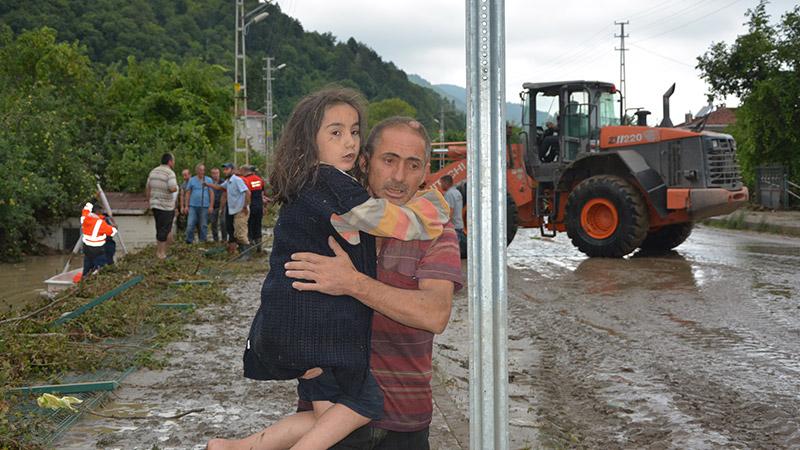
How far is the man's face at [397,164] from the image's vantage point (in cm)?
269

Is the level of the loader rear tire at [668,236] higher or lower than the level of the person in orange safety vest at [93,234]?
lower

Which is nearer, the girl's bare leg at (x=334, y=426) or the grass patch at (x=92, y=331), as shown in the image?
the girl's bare leg at (x=334, y=426)

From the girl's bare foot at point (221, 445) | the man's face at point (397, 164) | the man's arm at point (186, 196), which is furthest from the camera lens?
the man's arm at point (186, 196)

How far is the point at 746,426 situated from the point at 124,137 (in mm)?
28190

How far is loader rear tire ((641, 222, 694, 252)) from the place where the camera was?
15430 millimetres

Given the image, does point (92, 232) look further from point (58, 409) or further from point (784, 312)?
point (784, 312)

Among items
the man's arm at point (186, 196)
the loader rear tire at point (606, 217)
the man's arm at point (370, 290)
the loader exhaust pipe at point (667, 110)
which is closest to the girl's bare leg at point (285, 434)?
the man's arm at point (370, 290)

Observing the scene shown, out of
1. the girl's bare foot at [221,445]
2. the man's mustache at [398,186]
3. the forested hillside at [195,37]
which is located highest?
the forested hillside at [195,37]

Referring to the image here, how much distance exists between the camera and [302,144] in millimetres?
2633

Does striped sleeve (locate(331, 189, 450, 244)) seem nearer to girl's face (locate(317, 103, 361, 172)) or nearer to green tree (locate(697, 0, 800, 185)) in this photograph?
girl's face (locate(317, 103, 361, 172))

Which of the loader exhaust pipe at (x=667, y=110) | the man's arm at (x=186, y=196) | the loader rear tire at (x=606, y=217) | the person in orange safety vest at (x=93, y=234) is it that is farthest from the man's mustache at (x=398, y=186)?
the man's arm at (x=186, y=196)

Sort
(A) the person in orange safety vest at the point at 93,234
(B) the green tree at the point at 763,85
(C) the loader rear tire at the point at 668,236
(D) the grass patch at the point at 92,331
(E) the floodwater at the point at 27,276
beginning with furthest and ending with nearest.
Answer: (B) the green tree at the point at 763,85, (C) the loader rear tire at the point at 668,236, (E) the floodwater at the point at 27,276, (A) the person in orange safety vest at the point at 93,234, (D) the grass patch at the point at 92,331

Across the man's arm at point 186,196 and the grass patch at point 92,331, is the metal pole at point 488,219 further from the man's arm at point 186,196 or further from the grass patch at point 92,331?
the man's arm at point 186,196

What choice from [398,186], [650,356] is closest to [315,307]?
[398,186]
